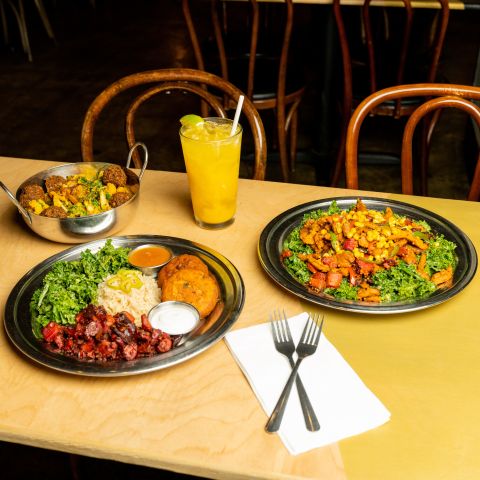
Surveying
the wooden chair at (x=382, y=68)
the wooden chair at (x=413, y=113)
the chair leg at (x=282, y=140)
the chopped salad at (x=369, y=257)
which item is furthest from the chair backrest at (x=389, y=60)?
the chopped salad at (x=369, y=257)

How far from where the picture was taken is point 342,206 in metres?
1.41

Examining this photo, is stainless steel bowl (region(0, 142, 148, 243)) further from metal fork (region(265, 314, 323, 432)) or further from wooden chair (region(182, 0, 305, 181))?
wooden chair (region(182, 0, 305, 181))

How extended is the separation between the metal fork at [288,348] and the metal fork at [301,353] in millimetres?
13

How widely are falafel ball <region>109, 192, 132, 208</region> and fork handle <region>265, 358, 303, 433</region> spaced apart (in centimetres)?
60

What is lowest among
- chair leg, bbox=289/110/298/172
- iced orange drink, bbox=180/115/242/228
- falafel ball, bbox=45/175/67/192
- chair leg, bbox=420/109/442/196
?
chair leg, bbox=289/110/298/172

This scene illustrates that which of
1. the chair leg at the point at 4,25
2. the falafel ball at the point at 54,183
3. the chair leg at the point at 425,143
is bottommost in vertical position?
the chair leg at the point at 4,25

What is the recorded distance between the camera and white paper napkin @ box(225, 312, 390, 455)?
2.84ft

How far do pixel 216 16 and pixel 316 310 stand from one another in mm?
2044

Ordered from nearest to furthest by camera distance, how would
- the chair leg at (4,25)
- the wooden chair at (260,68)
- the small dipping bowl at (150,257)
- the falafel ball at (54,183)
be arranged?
the small dipping bowl at (150,257)
the falafel ball at (54,183)
the wooden chair at (260,68)
the chair leg at (4,25)

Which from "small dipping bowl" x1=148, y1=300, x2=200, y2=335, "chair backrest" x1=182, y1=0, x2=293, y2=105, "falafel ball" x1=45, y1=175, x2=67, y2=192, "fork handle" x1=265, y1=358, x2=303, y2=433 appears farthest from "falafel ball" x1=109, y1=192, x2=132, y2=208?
"chair backrest" x1=182, y1=0, x2=293, y2=105

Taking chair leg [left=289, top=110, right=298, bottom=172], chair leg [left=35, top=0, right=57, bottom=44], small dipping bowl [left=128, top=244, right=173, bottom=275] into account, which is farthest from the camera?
chair leg [left=35, top=0, right=57, bottom=44]

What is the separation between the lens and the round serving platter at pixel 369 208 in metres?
1.07

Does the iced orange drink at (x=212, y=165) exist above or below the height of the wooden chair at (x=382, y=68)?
→ above

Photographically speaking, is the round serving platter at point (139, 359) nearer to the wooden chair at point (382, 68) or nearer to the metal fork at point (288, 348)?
the metal fork at point (288, 348)
